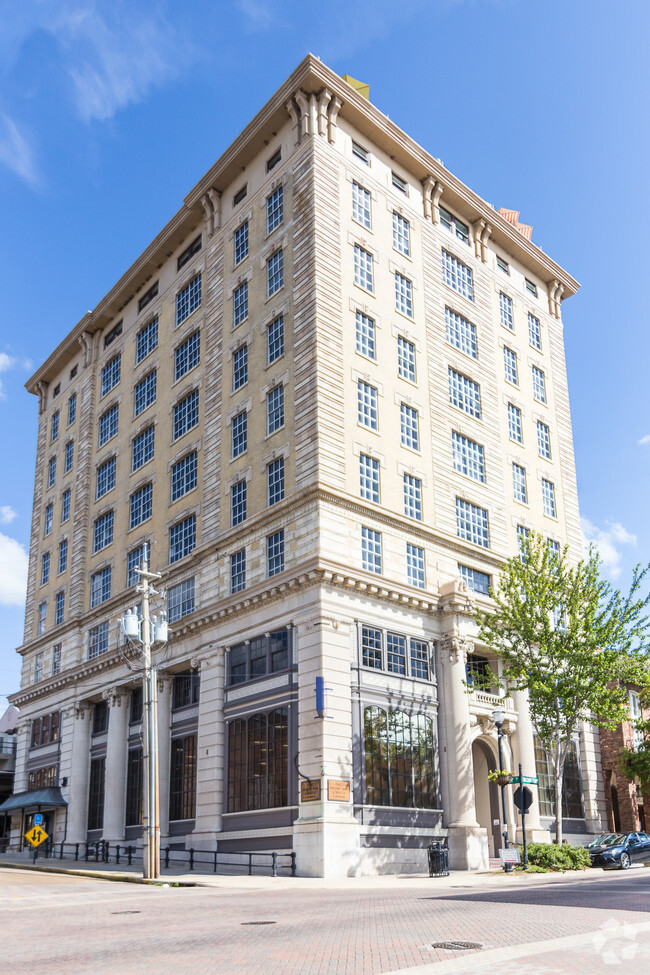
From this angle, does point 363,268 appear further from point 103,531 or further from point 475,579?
point 103,531

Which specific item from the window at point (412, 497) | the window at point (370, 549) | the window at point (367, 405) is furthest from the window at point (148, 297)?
the window at point (370, 549)

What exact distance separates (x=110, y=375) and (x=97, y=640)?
60.3ft

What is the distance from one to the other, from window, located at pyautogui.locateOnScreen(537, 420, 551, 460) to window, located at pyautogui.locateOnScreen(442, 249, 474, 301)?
30.3ft

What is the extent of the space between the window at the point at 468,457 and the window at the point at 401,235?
1013 cm

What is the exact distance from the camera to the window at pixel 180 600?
147ft

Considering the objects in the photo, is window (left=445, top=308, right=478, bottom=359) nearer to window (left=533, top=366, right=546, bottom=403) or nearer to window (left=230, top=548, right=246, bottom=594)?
window (left=533, top=366, right=546, bottom=403)

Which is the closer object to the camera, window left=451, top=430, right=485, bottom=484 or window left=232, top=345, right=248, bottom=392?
window left=232, top=345, right=248, bottom=392

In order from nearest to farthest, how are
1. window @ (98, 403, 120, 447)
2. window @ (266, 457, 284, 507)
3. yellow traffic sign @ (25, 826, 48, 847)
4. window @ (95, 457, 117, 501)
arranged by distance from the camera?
yellow traffic sign @ (25, 826, 48, 847) < window @ (266, 457, 284, 507) < window @ (95, 457, 117, 501) < window @ (98, 403, 120, 447)

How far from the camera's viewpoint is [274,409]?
4175 cm

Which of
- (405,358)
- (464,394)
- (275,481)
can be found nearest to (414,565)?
(275,481)

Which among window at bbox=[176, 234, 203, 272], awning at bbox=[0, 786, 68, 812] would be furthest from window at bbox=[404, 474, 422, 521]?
awning at bbox=[0, 786, 68, 812]

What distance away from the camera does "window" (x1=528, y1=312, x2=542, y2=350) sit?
187ft

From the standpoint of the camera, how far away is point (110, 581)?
5359 cm

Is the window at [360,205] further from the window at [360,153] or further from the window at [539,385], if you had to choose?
the window at [539,385]
